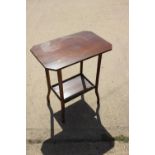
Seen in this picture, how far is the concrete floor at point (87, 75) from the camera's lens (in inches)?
129

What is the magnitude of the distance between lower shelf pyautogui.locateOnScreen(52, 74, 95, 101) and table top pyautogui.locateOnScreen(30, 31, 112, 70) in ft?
2.05

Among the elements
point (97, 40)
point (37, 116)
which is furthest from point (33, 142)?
point (97, 40)

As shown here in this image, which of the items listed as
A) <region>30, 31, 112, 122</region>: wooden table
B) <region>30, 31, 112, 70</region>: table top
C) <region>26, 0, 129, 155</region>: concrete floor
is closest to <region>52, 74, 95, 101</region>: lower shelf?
<region>30, 31, 112, 122</region>: wooden table

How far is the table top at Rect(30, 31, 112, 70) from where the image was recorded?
9.72 ft

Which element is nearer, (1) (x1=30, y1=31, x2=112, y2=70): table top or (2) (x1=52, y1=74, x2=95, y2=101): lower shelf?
(1) (x1=30, y1=31, x2=112, y2=70): table top

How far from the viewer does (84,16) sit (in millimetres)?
5547

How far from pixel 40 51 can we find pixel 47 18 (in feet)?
8.19

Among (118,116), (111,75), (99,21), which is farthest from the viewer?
(99,21)

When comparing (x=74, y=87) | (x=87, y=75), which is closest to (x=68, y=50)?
(x=74, y=87)

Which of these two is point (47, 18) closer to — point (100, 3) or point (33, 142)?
point (100, 3)

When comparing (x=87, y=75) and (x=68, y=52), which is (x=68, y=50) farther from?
(x=87, y=75)

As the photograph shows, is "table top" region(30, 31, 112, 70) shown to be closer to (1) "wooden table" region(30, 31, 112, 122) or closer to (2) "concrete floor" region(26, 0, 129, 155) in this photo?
(1) "wooden table" region(30, 31, 112, 122)

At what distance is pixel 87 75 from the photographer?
167 inches

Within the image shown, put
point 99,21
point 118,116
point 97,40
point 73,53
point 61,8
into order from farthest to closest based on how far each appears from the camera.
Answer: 1. point 61,8
2. point 99,21
3. point 118,116
4. point 97,40
5. point 73,53
